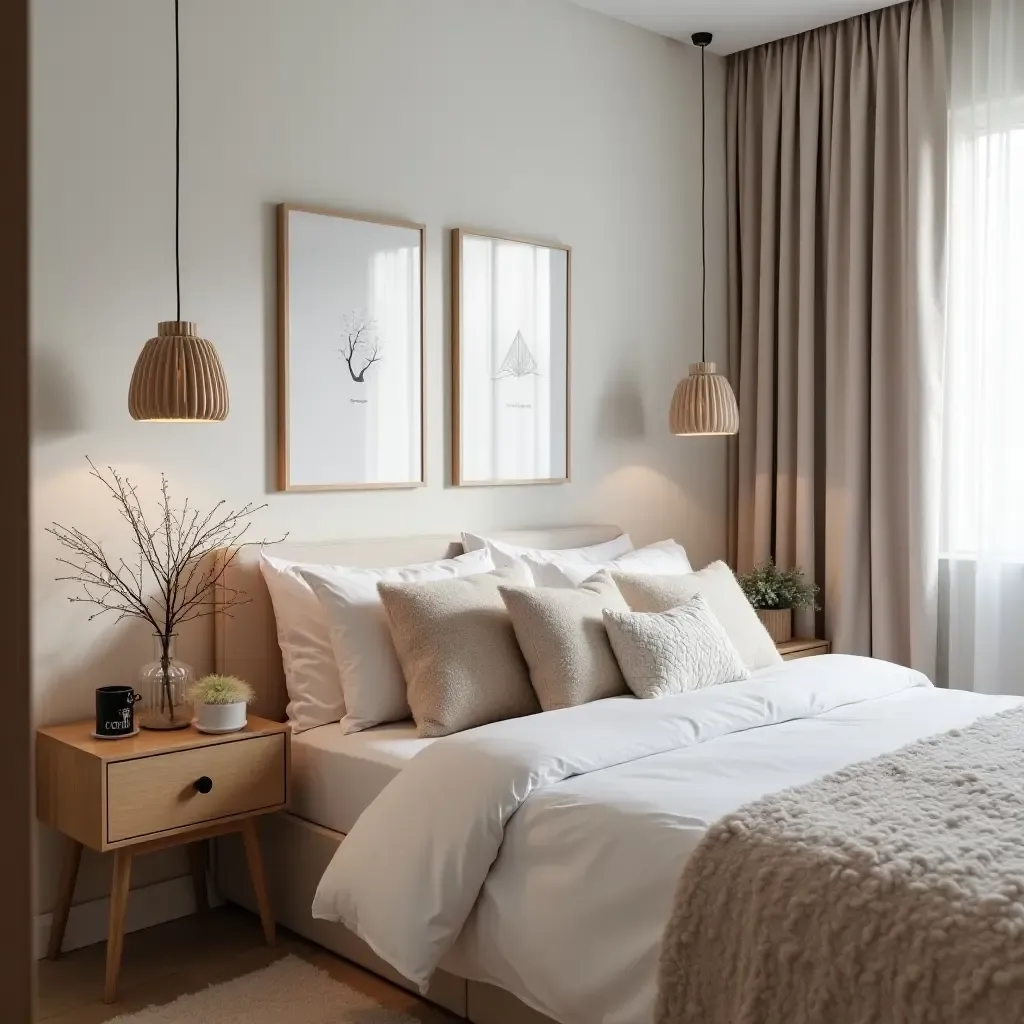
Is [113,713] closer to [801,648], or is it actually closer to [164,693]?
[164,693]

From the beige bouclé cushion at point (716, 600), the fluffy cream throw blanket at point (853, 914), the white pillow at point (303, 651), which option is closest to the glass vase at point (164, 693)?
the white pillow at point (303, 651)

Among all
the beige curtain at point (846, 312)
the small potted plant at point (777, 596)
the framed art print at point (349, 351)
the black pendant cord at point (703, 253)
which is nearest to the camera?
the framed art print at point (349, 351)

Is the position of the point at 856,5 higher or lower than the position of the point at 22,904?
higher

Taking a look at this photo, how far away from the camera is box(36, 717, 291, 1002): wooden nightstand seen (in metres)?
2.56

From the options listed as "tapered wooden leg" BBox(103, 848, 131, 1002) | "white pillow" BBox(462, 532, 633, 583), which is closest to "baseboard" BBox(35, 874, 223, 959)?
"tapered wooden leg" BBox(103, 848, 131, 1002)

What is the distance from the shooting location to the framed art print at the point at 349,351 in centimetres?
327

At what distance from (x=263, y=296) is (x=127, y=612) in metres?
0.97

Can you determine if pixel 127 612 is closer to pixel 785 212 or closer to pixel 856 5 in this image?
pixel 785 212

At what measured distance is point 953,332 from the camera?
4.02m

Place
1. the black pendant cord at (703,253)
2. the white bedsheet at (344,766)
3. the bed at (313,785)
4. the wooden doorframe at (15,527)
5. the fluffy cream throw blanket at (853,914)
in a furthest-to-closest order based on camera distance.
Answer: the black pendant cord at (703,253), the white bedsheet at (344,766), the bed at (313,785), the fluffy cream throw blanket at (853,914), the wooden doorframe at (15,527)

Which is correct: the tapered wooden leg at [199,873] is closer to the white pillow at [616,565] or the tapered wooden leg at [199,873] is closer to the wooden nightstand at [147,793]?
the wooden nightstand at [147,793]

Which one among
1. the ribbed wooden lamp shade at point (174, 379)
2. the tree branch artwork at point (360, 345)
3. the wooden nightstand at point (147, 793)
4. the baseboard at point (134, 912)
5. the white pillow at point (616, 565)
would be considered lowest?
the baseboard at point (134, 912)

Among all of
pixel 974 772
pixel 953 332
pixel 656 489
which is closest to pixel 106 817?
pixel 974 772

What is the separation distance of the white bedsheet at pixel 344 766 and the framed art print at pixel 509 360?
1082 mm
